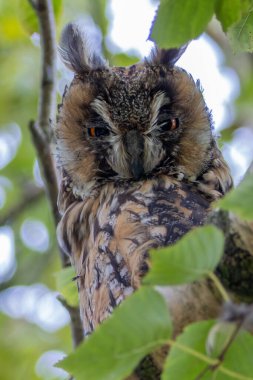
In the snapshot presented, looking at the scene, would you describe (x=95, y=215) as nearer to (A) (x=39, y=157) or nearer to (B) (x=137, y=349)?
(A) (x=39, y=157)

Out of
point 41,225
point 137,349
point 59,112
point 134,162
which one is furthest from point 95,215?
point 41,225

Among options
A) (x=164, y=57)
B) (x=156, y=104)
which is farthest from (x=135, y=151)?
(x=164, y=57)

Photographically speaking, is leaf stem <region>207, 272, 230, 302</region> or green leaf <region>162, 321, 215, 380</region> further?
leaf stem <region>207, 272, 230, 302</region>

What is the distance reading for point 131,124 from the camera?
3.27 metres

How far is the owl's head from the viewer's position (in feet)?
10.8

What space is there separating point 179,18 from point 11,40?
4.70 meters

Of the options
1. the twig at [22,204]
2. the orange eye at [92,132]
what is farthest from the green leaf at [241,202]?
the twig at [22,204]

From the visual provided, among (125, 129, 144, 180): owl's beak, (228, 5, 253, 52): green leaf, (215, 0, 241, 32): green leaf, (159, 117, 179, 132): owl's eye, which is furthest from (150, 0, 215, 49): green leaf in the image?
(159, 117, 179, 132): owl's eye

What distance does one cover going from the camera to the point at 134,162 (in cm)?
322

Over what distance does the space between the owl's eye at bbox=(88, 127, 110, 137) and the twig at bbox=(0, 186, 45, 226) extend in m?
2.86

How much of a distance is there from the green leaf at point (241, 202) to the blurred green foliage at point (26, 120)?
14.1 feet

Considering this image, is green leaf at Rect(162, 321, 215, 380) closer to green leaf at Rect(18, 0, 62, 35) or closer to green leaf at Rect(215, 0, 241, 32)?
green leaf at Rect(215, 0, 241, 32)

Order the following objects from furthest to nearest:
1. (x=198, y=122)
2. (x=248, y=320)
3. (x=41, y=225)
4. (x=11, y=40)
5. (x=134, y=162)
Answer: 1. (x=41, y=225)
2. (x=11, y=40)
3. (x=198, y=122)
4. (x=134, y=162)
5. (x=248, y=320)

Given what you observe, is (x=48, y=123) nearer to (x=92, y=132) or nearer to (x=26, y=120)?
(x=92, y=132)
